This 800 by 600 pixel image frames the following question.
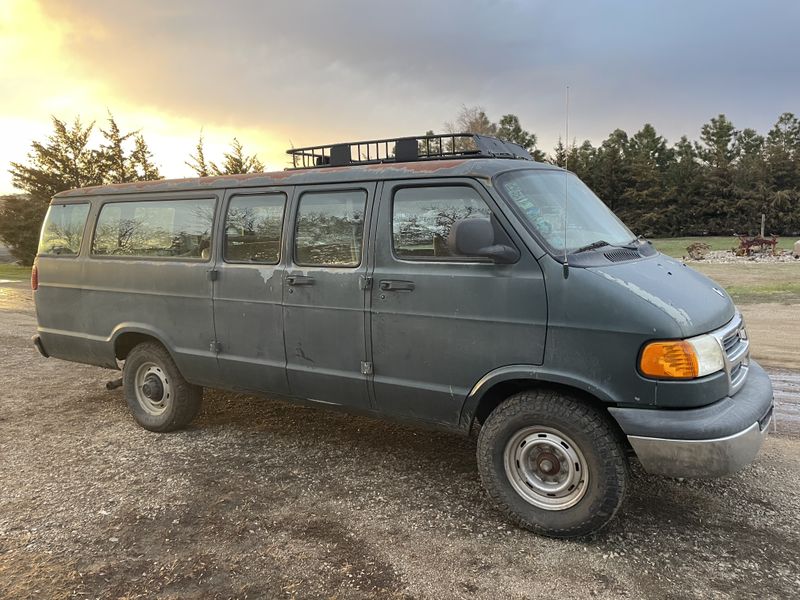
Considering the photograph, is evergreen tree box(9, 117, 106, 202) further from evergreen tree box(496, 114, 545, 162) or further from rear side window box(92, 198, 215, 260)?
evergreen tree box(496, 114, 545, 162)

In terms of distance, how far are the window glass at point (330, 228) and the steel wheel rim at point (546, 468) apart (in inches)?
65.4

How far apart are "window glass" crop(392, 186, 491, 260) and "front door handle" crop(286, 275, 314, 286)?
743 mm

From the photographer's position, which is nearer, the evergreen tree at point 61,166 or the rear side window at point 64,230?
the rear side window at point 64,230

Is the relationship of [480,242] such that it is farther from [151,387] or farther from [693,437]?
[151,387]

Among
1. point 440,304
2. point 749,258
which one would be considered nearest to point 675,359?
point 440,304

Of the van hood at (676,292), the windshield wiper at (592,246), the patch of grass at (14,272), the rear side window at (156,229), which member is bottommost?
the patch of grass at (14,272)

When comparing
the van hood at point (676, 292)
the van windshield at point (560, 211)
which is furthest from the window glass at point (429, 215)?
the van hood at point (676, 292)

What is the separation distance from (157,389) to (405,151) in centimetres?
313

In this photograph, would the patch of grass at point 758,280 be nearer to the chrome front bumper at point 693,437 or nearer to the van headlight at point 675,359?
the chrome front bumper at point 693,437

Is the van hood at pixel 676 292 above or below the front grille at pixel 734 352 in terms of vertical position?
above

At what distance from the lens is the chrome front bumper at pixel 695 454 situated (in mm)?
3246

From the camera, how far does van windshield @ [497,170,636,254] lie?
149 inches

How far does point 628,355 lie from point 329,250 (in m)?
2.19

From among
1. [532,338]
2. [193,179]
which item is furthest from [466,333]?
[193,179]
